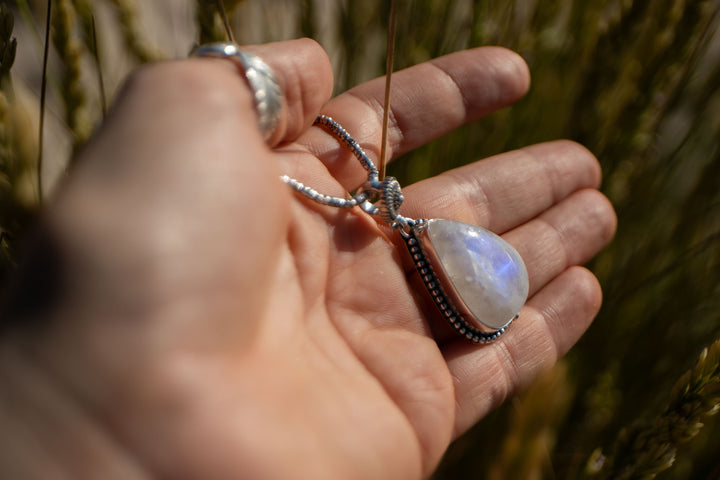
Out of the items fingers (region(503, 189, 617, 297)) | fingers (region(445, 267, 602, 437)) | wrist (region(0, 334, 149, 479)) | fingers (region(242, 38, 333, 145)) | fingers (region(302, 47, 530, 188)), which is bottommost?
fingers (region(445, 267, 602, 437))

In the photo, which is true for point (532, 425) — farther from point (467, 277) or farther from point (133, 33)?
point (133, 33)

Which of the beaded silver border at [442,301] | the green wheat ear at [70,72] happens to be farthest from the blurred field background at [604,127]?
the beaded silver border at [442,301]

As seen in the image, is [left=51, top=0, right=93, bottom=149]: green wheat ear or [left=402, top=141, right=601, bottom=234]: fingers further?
[left=402, top=141, right=601, bottom=234]: fingers

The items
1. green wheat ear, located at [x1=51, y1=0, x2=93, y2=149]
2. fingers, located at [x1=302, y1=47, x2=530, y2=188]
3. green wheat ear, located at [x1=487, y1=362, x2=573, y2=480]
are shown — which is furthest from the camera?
fingers, located at [x1=302, y1=47, x2=530, y2=188]

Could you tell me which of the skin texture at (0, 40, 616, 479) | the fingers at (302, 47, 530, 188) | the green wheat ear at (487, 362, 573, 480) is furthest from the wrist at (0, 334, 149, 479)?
the fingers at (302, 47, 530, 188)

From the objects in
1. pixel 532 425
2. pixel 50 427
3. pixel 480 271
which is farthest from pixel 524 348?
pixel 50 427

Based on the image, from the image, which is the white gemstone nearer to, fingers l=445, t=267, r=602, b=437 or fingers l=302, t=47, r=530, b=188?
fingers l=445, t=267, r=602, b=437
